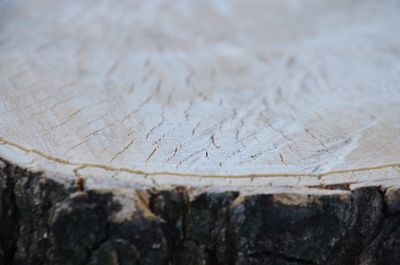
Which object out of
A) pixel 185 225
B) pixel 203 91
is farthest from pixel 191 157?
pixel 203 91

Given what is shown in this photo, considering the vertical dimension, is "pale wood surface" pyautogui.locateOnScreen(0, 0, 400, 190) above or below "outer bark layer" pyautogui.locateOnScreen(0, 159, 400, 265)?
above

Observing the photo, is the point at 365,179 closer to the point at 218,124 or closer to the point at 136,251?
the point at 218,124

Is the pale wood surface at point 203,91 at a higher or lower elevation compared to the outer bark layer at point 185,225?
higher

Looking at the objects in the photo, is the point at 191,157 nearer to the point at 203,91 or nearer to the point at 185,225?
the point at 185,225
